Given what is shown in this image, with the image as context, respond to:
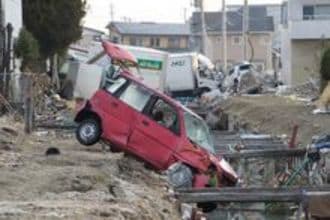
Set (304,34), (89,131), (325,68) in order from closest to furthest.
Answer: (89,131) < (325,68) < (304,34)

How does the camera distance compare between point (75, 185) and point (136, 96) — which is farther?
point (136, 96)

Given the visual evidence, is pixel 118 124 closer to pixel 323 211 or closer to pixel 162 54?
pixel 323 211

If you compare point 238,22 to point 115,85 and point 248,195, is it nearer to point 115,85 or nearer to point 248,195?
point 115,85

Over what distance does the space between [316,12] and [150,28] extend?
5699cm

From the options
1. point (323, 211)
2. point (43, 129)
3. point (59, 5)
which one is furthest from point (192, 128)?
point (59, 5)

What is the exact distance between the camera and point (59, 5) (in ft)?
154

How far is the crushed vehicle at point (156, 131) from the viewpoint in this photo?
63.7ft

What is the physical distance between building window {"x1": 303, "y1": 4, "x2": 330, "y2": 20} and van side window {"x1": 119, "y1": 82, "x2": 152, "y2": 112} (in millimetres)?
45053

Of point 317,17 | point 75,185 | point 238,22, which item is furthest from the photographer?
point 238,22

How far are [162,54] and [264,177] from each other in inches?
852

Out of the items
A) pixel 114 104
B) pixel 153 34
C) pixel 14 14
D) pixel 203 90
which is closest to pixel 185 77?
pixel 203 90

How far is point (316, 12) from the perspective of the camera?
64.6 metres

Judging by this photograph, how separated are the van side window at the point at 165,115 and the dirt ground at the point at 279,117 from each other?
8032 mm

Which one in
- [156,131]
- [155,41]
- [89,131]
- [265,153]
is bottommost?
[265,153]
